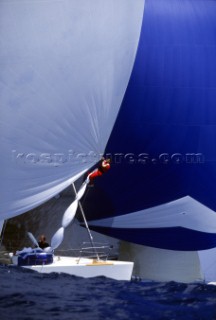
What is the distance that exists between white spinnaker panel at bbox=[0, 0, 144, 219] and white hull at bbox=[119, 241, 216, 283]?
1.77 m

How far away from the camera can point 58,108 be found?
10.1 metres

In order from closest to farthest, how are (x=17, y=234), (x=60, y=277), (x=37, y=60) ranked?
(x=60, y=277) < (x=37, y=60) < (x=17, y=234)

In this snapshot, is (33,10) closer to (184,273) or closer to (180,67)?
(180,67)

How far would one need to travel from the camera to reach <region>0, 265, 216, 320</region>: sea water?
6688 mm

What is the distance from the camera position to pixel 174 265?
10.5 meters

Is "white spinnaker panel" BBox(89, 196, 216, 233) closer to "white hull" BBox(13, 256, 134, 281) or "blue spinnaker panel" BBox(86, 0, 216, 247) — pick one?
"blue spinnaker panel" BBox(86, 0, 216, 247)

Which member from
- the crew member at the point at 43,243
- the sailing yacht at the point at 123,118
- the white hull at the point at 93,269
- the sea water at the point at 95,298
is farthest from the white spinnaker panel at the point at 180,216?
the crew member at the point at 43,243

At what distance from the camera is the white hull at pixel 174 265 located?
10.4 metres

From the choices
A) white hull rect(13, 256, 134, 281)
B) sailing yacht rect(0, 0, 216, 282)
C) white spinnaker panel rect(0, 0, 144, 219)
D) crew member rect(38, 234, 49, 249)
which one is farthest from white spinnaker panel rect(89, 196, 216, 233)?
crew member rect(38, 234, 49, 249)

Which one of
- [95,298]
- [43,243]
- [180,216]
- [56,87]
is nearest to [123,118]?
[56,87]

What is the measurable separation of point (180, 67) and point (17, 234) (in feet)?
12.6

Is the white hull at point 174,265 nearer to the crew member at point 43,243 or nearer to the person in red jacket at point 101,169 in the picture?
the person in red jacket at point 101,169

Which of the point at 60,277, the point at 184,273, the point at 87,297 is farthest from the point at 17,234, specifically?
the point at 87,297

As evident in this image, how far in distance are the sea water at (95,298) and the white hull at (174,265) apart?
56 cm
